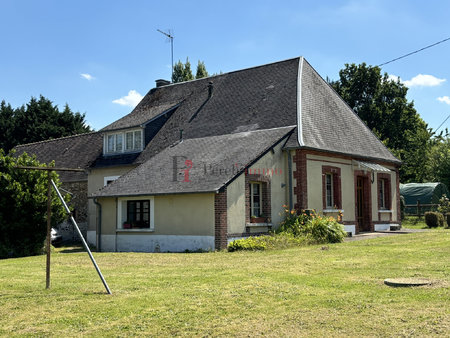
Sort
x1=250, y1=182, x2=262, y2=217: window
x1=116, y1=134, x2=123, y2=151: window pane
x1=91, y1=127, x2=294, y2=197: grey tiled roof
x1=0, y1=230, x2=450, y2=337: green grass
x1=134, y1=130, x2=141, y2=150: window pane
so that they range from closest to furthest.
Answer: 1. x1=0, y1=230, x2=450, y2=337: green grass
2. x1=91, y1=127, x2=294, y2=197: grey tiled roof
3. x1=250, y1=182, x2=262, y2=217: window
4. x1=134, y1=130, x2=141, y2=150: window pane
5. x1=116, y1=134, x2=123, y2=151: window pane

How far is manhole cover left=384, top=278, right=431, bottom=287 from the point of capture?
8.30m

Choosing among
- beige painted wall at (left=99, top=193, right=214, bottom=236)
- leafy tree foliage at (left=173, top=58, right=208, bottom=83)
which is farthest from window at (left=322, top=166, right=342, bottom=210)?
leafy tree foliage at (left=173, top=58, right=208, bottom=83)

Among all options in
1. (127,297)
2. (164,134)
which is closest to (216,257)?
(127,297)

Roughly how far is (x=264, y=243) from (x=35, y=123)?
3309 cm

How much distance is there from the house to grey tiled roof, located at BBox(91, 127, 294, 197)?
0.06 m

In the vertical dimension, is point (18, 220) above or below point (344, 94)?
below

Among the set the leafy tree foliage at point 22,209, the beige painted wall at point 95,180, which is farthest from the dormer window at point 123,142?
the leafy tree foliage at point 22,209

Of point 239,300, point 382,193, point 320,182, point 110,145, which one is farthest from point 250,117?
point 239,300

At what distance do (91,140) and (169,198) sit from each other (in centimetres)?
1357

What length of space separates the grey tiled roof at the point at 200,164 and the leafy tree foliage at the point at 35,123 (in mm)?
24488

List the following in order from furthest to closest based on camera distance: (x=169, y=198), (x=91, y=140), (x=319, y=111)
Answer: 1. (x=91, y=140)
2. (x=319, y=111)
3. (x=169, y=198)

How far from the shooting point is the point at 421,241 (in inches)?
659

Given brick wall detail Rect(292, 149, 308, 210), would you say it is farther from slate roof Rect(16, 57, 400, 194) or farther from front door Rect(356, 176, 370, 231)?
front door Rect(356, 176, 370, 231)

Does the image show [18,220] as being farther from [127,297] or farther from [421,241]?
[421,241]
